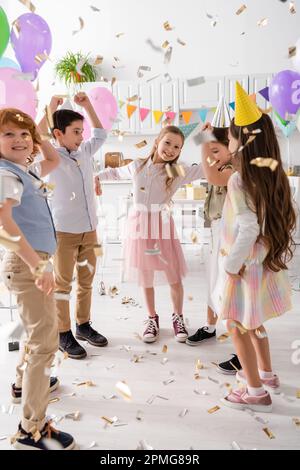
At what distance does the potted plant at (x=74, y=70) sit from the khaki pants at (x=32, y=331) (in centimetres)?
411

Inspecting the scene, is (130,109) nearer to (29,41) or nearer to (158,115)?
(158,115)

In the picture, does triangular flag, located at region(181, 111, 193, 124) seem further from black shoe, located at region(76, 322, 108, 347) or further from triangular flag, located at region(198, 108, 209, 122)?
black shoe, located at region(76, 322, 108, 347)

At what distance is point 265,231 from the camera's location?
4.75 ft

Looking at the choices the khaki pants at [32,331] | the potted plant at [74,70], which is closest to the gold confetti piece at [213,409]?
the khaki pants at [32,331]

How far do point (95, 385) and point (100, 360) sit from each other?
24 centimetres

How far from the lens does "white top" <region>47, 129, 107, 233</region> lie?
200 cm

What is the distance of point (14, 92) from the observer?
2.12 metres

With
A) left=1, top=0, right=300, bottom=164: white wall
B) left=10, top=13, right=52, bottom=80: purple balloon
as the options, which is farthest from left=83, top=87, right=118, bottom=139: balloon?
left=1, top=0, right=300, bottom=164: white wall

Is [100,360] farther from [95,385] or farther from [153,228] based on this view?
[153,228]

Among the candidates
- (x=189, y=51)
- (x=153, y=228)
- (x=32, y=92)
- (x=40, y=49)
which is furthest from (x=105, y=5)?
(x=153, y=228)

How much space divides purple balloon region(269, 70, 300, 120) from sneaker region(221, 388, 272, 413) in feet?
7.45

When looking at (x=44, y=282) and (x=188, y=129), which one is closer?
(x=44, y=282)

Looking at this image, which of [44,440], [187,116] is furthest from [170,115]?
[44,440]

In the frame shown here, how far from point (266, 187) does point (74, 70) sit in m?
4.17
